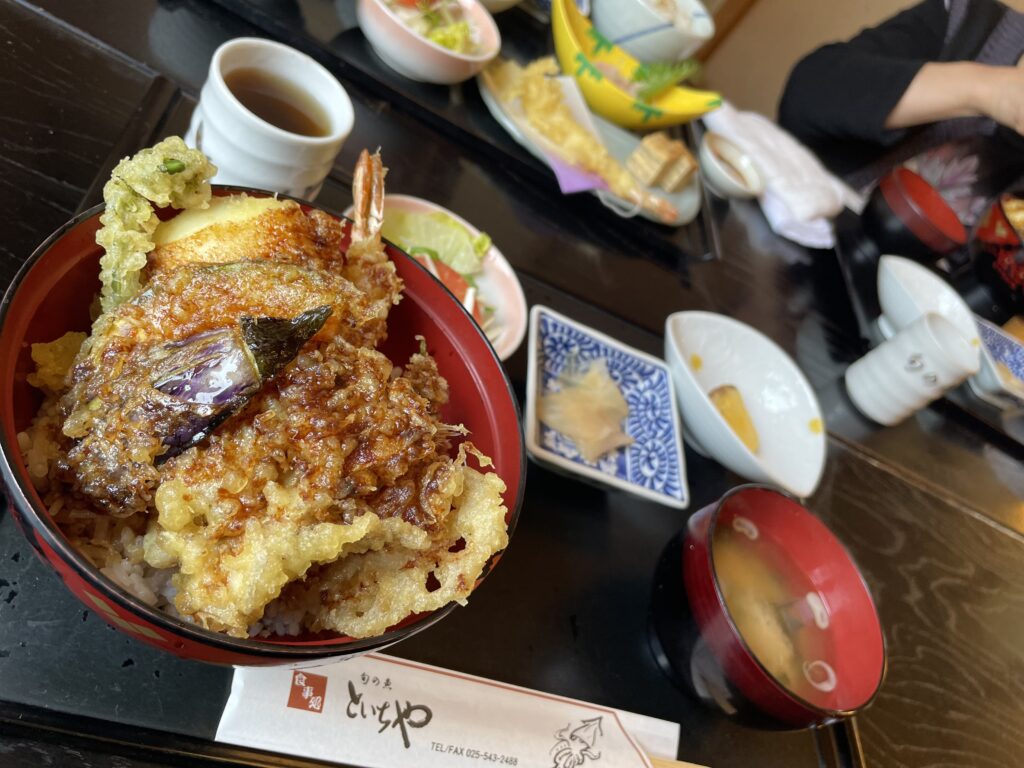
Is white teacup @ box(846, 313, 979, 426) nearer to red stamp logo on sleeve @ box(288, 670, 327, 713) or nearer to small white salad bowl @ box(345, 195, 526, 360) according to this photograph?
small white salad bowl @ box(345, 195, 526, 360)

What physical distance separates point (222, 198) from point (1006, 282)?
3250mm

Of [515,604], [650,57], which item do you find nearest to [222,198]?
[515,604]

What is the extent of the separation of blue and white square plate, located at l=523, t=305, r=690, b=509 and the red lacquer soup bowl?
38cm

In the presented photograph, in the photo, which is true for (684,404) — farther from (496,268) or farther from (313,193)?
(313,193)

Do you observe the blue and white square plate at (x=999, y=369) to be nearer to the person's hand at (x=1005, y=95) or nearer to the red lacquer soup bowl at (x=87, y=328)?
the person's hand at (x=1005, y=95)

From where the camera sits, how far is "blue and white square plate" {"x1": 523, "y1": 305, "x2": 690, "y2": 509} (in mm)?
1437

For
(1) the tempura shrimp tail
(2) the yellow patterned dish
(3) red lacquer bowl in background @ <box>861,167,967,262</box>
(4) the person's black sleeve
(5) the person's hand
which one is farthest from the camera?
(4) the person's black sleeve

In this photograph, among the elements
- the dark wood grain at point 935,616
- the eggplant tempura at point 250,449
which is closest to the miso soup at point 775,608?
the dark wood grain at point 935,616

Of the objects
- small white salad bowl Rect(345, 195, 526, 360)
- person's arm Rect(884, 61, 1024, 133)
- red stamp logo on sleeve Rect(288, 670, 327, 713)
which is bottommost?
red stamp logo on sleeve Rect(288, 670, 327, 713)

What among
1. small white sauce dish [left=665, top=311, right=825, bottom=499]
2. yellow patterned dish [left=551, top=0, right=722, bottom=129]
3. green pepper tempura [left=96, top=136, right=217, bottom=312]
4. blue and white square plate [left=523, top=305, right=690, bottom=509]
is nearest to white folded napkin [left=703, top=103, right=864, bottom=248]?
yellow patterned dish [left=551, top=0, right=722, bottom=129]

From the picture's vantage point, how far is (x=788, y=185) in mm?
2697

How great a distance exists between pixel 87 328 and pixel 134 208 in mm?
184

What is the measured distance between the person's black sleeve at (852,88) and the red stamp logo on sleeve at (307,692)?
370 cm

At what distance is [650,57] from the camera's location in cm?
267
